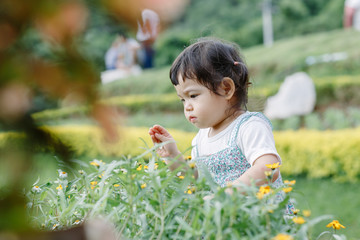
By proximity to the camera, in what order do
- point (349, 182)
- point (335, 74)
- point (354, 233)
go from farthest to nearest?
point (335, 74)
point (349, 182)
point (354, 233)

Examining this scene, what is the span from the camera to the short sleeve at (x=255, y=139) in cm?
163

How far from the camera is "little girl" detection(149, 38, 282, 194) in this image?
5.85ft

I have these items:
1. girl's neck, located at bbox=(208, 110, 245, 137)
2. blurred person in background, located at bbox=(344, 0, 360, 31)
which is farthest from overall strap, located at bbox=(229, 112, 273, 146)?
blurred person in background, located at bbox=(344, 0, 360, 31)

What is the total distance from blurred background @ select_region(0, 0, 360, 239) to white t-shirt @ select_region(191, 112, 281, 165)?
1.17 ft

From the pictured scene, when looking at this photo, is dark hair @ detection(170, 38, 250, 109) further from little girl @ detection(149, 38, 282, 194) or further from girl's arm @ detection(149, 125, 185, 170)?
girl's arm @ detection(149, 125, 185, 170)

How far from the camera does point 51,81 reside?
630 millimetres

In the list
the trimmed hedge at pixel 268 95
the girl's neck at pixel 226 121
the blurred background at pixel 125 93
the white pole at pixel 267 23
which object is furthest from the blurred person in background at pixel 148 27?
the white pole at pixel 267 23

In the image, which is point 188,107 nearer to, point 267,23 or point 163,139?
point 163,139

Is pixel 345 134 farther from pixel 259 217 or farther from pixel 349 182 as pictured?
pixel 259 217

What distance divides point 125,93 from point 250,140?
35.0 ft

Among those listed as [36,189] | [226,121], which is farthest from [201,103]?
[36,189]

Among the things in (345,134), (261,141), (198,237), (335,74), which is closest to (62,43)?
(198,237)

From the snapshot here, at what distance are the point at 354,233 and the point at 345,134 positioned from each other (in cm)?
195

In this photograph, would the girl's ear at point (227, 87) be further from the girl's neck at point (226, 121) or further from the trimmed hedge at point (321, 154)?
→ the trimmed hedge at point (321, 154)
